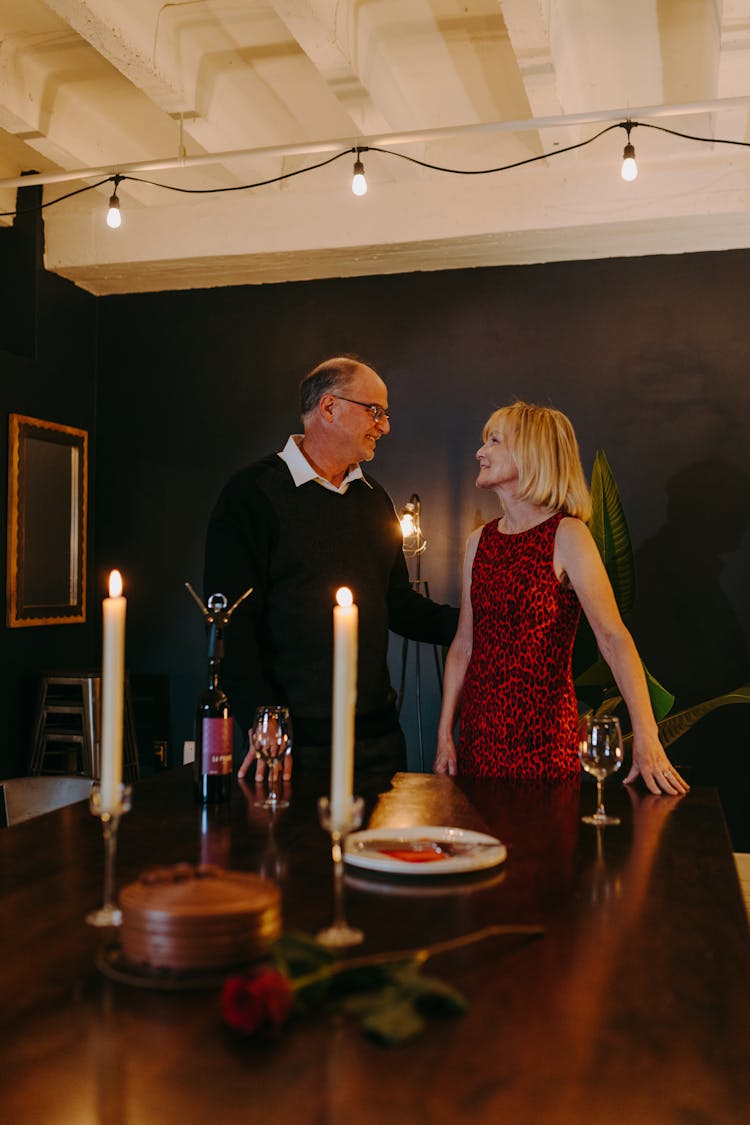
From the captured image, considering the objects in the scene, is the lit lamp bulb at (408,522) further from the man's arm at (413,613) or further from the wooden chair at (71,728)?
the man's arm at (413,613)

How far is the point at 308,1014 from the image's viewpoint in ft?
3.16

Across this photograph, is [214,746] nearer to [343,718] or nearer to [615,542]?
[343,718]

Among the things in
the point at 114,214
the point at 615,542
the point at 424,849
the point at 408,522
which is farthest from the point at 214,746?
the point at 408,522

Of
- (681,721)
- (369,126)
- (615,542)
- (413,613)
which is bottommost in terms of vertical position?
(681,721)

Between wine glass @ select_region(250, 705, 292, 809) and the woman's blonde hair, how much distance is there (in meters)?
1.10

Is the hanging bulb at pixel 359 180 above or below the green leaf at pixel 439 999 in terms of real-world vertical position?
above

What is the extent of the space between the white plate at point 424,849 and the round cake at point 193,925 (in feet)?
1.32

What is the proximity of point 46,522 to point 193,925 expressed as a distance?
174 inches

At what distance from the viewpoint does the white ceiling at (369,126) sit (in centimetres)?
357

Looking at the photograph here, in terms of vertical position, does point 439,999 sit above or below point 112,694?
below

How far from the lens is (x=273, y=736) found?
182 cm

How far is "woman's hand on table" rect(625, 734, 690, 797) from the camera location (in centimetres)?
215

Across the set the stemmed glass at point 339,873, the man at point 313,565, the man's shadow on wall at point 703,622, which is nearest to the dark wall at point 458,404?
the man's shadow on wall at point 703,622

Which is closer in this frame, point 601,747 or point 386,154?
point 601,747
